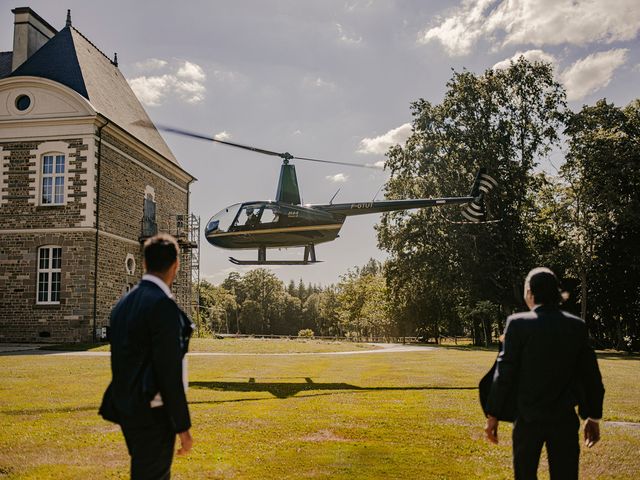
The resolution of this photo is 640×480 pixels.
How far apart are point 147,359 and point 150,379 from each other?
0.12 meters

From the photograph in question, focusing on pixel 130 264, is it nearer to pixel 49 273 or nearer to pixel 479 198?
pixel 49 273

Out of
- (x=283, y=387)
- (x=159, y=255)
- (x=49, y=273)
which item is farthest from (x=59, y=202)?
(x=159, y=255)

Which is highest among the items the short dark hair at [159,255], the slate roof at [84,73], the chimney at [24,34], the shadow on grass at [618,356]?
the chimney at [24,34]

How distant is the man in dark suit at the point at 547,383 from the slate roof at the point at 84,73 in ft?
79.1

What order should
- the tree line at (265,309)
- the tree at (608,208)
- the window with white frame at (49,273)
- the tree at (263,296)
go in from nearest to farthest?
1. the window with white frame at (49,273)
2. the tree at (608,208)
3. the tree line at (265,309)
4. the tree at (263,296)

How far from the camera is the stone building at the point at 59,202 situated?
25516 millimetres

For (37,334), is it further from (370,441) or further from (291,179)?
(370,441)

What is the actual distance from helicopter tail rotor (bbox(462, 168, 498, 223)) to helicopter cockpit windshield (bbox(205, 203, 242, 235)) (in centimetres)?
994

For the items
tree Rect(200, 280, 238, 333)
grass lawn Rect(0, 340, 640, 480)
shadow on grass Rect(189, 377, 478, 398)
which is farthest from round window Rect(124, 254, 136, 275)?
tree Rect(200, 280, 238, 333)

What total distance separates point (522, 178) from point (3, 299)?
29.8 m

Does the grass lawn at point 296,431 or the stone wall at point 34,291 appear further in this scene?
the stone wall at point 34,291

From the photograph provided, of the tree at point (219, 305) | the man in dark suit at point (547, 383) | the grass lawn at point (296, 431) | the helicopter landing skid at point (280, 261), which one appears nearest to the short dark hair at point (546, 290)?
the man in dark suit at point (547, 383)

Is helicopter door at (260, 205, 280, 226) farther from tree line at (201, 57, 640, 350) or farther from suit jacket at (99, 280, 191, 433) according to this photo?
tree line at (201, 57, 640, 350)

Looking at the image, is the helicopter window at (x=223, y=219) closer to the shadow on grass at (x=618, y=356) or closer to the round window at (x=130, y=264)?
the round window at (x=130, y=264)
